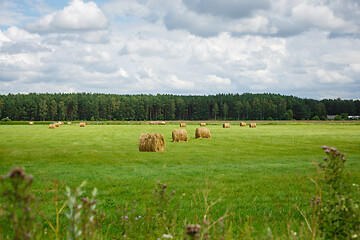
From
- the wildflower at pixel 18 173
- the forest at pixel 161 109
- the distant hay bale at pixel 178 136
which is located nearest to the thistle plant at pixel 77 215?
the wildflower at pixel 18 173

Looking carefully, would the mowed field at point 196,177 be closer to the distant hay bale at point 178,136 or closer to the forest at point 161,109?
the distant hay bale at point 178,136

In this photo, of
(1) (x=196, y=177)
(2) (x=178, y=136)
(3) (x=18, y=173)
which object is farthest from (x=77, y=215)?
(2) (x=178, y=136)

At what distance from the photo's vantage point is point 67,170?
13.6 m

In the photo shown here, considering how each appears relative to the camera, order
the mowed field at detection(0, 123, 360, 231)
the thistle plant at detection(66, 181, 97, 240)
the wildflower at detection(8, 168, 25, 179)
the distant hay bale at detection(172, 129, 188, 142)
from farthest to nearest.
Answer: the distant hay bale at detection(172, 129, 188, 142)
the mowed field at detection(0, 123, 360, 231)
the thistle plant at detection(66, 181, 97, 240)
the wildflower at detection(8, 168, 25, 179)

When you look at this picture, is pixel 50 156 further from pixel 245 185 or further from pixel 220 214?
pixel 220 214

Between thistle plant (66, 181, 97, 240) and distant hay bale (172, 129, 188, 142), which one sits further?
distant hay bale (172, 129, 188, 142)

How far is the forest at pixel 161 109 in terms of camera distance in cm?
15438

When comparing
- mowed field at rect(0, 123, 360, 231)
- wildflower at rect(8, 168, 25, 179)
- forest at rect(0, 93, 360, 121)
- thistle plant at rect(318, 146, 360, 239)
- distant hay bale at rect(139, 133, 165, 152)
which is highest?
forest at rect(0, 93, 360, 121)

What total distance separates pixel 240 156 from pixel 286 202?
9.83m

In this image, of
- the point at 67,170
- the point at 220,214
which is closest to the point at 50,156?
the point at 67,170

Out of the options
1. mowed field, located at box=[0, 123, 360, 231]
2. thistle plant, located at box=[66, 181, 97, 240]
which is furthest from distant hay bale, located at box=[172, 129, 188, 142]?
thistle plant, located at box=[66, 181, 97, 240]

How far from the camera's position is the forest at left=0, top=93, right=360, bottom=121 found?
506ft

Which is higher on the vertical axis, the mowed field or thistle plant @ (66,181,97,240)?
thistle plant @ (66,181,97,240)

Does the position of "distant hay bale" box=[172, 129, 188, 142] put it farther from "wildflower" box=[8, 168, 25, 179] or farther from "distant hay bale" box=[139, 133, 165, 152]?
"wildflower" box=[8, 168, 25, 179]
